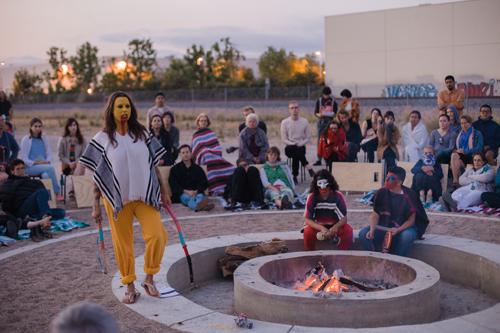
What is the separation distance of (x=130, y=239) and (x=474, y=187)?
684 centimetres

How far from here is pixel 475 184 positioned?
11.6m

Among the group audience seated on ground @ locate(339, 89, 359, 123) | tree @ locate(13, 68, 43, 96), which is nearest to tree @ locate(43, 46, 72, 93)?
tree @ locate(13, 68, 43, 96)

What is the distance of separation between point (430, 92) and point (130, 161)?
35.0 m

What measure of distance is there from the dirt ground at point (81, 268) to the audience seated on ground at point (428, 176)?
1.10m

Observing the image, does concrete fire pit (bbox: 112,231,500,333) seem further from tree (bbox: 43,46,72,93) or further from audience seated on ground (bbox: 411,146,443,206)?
tree (bbox: 43,46,72,93)

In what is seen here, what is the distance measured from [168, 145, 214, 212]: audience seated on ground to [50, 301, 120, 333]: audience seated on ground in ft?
32.5

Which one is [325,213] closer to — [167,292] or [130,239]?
[167,292]

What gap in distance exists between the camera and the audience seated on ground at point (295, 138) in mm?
15352

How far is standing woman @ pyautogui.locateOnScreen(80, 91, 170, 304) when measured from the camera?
21.6 feet

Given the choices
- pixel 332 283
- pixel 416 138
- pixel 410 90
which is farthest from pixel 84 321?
pixel 410 90

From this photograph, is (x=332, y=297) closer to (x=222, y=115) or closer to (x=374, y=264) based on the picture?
(x=374, y=264)

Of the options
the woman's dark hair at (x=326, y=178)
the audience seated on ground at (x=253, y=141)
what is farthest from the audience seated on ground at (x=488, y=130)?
the woman's dark hair at (x=326, y=178)

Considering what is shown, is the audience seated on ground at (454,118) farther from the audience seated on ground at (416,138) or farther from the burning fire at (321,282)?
the burning fire at (321,282)

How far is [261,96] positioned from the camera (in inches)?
1747
